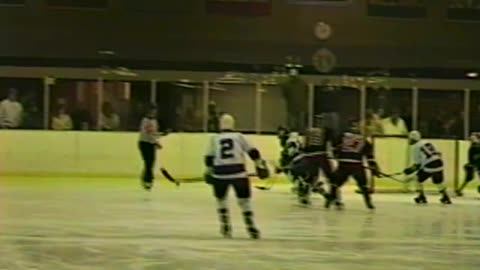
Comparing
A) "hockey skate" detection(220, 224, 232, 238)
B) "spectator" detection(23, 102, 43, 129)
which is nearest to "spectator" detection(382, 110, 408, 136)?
"spectator" detection(23, 102, 43, 129)

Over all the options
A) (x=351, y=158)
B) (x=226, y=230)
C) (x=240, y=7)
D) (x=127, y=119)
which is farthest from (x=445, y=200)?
(x=240, y=7)

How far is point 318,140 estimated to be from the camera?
17844mm

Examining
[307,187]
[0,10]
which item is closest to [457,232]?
[307,187]

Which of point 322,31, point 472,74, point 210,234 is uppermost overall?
point 322,31

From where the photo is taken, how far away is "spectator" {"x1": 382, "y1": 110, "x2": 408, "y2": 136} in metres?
26.5

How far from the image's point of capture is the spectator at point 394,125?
26.5 m

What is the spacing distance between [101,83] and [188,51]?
211 inches

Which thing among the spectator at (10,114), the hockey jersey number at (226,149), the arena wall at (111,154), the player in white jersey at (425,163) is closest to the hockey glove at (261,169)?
the hockey jersey number at (226,149)

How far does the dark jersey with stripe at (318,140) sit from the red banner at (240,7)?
15.4 metres

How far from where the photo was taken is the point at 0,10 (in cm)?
3228

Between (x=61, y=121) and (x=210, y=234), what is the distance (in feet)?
44.4

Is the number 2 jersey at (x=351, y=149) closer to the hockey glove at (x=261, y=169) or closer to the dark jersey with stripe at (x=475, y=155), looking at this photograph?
the hockey glove at (x=261, y=169)

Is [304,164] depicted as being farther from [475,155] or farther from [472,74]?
[472,74]

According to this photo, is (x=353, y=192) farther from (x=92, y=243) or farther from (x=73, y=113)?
(x=92, y=243)
